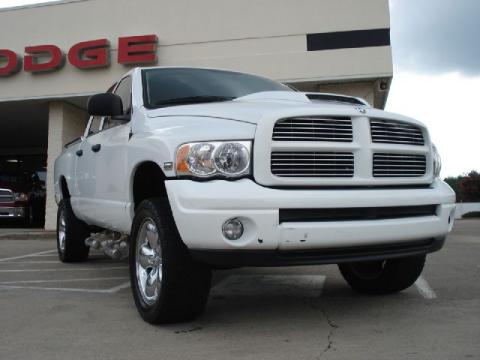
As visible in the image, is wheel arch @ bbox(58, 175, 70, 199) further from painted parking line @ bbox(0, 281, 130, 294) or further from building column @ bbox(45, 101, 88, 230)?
building column @ bbox(45, 101, 88, 230)

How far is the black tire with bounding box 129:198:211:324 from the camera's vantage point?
3453 millimetres

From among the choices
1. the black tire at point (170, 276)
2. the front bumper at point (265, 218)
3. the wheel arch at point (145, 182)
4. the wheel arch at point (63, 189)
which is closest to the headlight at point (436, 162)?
the front bumper at point (265, 218)

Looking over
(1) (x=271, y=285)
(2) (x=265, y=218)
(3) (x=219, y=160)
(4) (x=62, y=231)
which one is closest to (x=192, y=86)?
(3) (x=219, y=160)

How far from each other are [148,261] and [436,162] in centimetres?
233

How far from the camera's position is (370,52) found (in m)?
12.1

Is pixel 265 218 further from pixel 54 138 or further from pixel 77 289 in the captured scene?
pixel 54 138

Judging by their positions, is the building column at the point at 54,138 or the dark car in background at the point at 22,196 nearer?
the building column at the point at 54,138

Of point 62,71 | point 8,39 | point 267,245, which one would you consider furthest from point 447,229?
point 8,39

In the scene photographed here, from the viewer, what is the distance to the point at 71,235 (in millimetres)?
7117

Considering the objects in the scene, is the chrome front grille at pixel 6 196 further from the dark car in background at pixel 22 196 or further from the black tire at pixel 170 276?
the black tire at pixel 170 276

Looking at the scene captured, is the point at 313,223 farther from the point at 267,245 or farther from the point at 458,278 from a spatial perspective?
the point at 458,278

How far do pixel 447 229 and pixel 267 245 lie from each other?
5.12 ft

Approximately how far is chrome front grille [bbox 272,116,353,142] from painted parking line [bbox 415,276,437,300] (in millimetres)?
1896

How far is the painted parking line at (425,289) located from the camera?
15.3 feet
